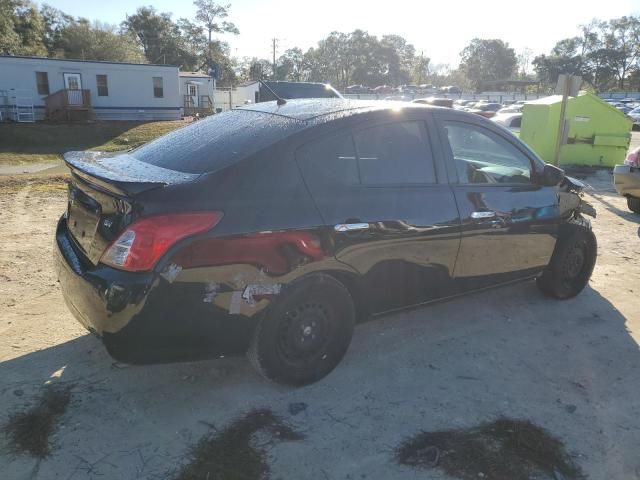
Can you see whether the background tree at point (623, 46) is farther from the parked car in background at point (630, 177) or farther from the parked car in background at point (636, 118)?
the parked car in background at point (630, 177)

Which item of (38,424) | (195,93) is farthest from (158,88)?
(38,424)

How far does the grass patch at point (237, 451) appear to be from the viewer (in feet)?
7.95

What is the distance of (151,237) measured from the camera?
251cm

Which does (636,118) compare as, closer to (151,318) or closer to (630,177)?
(630,177)

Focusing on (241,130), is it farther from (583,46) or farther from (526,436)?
(583,46)

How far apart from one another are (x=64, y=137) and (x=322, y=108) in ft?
81.3

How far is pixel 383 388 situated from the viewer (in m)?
3.21

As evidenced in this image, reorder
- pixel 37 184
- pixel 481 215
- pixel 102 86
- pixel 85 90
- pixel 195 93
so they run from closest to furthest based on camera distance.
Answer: pixel 481 215, pixel 37 184, pixel 85 90, pixel 102 86, pixel 195 93

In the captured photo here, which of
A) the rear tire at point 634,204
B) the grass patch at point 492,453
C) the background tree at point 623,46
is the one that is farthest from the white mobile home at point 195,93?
the background tree at point 623,46

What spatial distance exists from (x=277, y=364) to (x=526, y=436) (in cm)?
140

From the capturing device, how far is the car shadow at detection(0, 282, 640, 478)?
2562 millimetres

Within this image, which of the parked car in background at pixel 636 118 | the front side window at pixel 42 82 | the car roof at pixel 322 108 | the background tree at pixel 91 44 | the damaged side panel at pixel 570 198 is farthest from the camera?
the background tree at pixel 91 44

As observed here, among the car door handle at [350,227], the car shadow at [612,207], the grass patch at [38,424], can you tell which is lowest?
the car shadow at [612,207]

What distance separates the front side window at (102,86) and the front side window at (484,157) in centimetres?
3010
